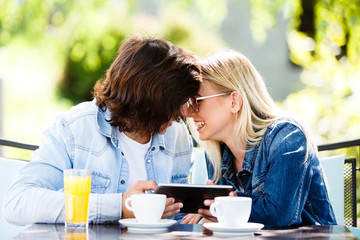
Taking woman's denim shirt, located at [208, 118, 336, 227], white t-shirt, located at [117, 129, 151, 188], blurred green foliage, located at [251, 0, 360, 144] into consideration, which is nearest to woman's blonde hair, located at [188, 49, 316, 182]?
woman's denim shirt, located at [208, 118, 336, 227]

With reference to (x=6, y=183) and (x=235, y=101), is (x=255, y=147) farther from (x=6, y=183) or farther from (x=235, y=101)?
(x=6, y=183)

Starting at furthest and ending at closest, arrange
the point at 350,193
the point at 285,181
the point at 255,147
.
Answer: the point at 350,193 < the point at 255,147 < the point at 285,181

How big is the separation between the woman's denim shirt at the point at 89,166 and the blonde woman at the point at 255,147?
0.54ft

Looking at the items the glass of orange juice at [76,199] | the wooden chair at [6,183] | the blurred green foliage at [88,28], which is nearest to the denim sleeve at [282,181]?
the glass of orange juice at [76,199]

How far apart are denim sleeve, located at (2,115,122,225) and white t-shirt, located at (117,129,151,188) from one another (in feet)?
1.02

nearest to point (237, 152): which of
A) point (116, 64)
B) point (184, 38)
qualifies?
point (116, 64)

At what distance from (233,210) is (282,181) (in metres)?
0.44

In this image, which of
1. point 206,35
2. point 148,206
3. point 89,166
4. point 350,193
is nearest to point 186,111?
point 89,166

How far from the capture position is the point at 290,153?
6.50 ft

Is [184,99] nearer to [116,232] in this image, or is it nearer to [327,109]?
[116,232]

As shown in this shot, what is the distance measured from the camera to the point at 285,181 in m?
1.94

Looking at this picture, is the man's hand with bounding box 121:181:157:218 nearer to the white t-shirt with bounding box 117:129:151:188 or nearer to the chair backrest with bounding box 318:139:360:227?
the white t-shirt with bounding box 117:129:151:188

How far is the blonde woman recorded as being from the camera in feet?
6.37

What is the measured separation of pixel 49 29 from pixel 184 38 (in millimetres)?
2036
